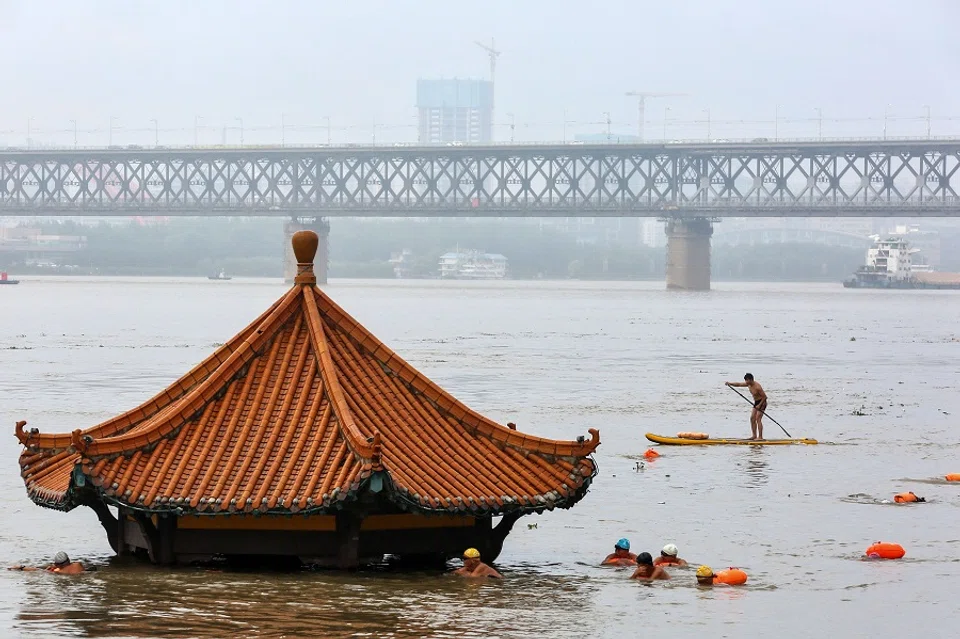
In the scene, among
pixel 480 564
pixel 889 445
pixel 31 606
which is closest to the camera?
pixel 31 606

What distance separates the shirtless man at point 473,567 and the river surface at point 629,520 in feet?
0.87

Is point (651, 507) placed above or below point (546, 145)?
below

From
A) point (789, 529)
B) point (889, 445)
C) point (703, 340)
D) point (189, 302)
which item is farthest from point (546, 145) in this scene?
point (789, 529)

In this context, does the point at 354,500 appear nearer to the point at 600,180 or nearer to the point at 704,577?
the point at 704,577

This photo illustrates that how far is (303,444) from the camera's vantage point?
1667 centimetres

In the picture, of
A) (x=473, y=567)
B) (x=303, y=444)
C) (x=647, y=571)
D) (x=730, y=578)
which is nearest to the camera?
(x=303, y=444)

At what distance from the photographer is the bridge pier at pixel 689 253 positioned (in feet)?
620

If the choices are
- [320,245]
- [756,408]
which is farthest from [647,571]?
[320,245]

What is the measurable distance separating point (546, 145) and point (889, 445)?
15408cm

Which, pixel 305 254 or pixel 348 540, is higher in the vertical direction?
pixel 305 254

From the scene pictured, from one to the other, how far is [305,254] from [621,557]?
4991 mm

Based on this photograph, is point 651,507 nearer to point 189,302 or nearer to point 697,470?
point 697,470

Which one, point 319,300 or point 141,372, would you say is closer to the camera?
point 319,300

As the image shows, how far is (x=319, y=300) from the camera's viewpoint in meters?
18.6
